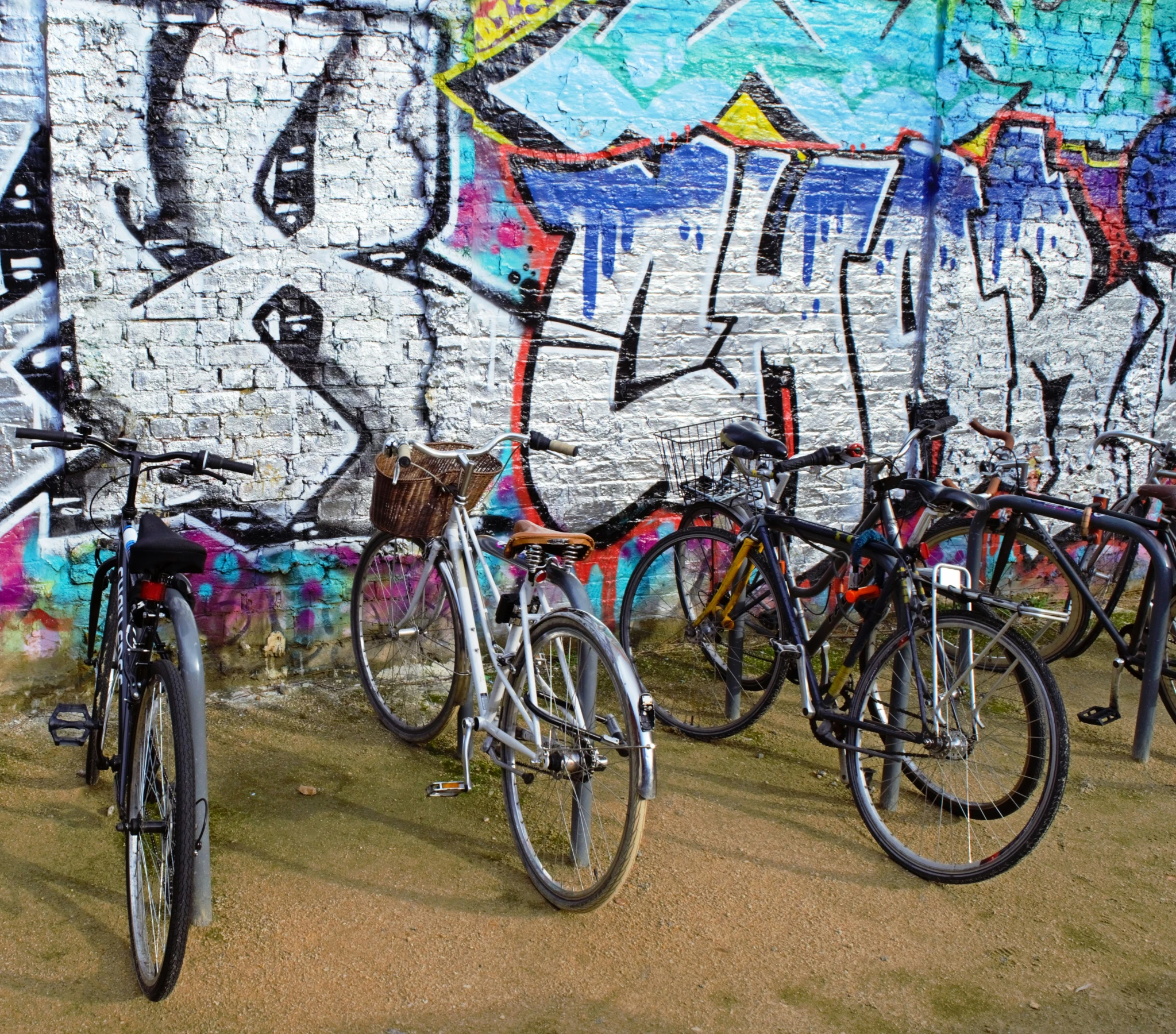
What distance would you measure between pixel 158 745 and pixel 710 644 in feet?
A: 7.56

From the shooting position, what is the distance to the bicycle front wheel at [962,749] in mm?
3213

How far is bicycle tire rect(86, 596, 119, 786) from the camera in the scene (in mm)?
3383

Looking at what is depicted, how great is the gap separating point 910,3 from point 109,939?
5184 mm

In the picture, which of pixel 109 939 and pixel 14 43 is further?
pixel 14 43

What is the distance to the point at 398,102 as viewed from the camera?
4531 millimetres

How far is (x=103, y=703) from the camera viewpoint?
3.50 m

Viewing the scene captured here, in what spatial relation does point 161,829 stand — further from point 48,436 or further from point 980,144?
point 980,144

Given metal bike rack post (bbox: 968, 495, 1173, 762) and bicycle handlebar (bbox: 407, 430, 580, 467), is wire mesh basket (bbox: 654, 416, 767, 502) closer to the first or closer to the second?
metal bike rack post (bbox: 968, 495, 1173, 762)

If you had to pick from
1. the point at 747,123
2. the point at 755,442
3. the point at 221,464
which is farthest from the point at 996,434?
the point at 221,464

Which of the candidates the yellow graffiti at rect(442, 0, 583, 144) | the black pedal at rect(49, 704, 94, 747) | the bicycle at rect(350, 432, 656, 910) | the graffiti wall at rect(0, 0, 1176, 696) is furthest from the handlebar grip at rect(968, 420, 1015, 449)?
the black pedal at rect(49, 704, 94, 747)

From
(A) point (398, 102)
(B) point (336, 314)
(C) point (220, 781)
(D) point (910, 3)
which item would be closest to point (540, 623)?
(C) point (220, 781)

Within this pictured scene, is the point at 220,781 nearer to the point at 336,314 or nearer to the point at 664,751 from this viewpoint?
the point at 664,751

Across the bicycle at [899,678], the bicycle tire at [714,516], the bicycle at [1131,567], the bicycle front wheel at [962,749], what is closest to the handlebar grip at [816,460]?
the bicycle at [899,678]

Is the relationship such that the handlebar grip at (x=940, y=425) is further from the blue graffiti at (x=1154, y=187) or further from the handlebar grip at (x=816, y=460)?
the blue graffiti at (x=1154, y=187)
